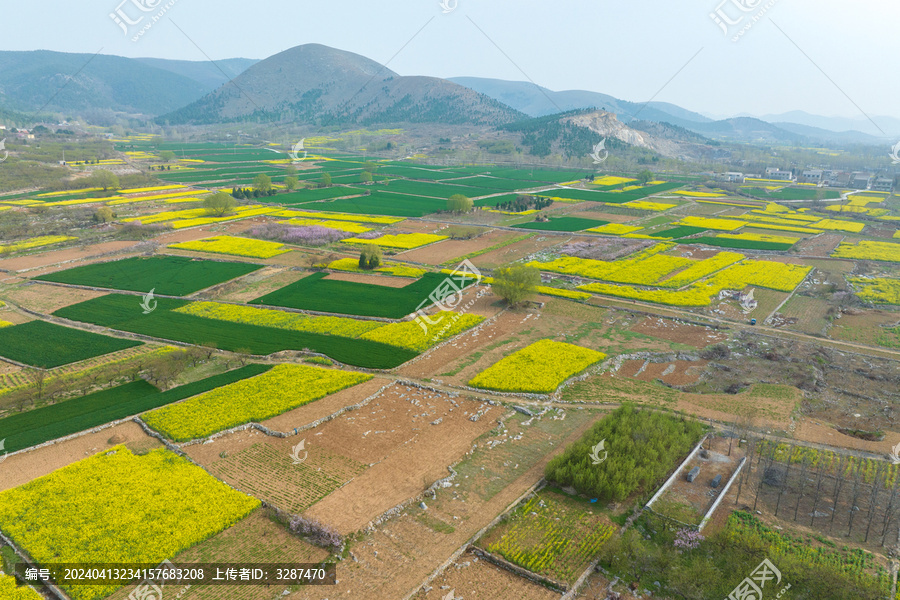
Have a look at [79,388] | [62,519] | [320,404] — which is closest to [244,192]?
[79,388]

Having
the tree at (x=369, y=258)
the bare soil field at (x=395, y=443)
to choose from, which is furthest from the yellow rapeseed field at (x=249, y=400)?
the tree at (x=369, y=258)

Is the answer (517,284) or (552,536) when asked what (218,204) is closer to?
(517,284)

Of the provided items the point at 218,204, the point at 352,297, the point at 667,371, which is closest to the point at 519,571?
the point at 667,371

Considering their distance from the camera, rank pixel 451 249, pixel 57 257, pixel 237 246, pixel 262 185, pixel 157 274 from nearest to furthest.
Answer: pixel 157 274
pixel 57 257
pixel 237 246
pixel 451 249
pixel 262 185

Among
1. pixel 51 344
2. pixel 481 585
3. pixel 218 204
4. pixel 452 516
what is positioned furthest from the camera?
pixel 218 204

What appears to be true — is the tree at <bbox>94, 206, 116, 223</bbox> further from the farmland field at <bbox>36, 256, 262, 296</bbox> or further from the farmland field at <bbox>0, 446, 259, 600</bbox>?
the farmland field at <bbox>0, 446, 259, 600</bbox>

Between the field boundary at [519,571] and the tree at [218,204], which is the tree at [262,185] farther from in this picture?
the field boundary at [519,571]

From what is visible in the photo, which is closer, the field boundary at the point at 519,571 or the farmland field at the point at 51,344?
the field boundary at the point at 519,571
